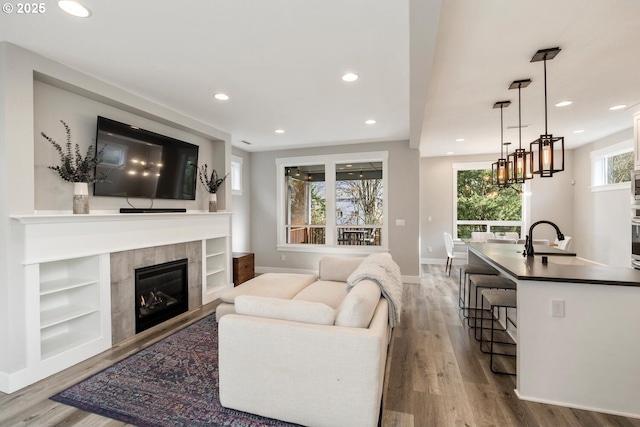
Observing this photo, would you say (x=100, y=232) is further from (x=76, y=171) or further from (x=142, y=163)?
(x=142, y=163)

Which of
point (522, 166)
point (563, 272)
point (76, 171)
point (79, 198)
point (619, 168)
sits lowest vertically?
point (563, 272)

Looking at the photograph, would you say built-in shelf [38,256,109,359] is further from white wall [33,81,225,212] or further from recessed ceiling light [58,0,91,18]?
recessed ceiling light [58,0,91,18]

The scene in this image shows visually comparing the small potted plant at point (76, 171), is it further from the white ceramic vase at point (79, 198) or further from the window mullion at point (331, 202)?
the window mullion at point (331, 202)

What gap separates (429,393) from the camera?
2223 millimetres

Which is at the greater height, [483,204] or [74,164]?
[74,164]

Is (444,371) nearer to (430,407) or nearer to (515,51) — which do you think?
(430,407)

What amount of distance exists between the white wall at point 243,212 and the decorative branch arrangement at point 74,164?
3.12m

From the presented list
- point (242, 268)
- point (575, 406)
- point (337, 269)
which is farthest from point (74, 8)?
point (575, 406)

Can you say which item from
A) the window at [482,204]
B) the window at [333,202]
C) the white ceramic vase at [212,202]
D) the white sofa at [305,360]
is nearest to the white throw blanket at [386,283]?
the white sofa at [305,360]

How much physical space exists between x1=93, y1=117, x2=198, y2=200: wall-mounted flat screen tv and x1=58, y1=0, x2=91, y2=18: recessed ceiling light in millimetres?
1244

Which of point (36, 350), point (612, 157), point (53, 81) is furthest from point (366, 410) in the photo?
point (612, 157)

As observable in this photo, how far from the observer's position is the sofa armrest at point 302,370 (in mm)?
1688

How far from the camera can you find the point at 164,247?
3613 millimetres

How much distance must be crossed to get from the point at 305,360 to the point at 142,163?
292cm
